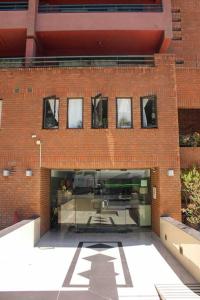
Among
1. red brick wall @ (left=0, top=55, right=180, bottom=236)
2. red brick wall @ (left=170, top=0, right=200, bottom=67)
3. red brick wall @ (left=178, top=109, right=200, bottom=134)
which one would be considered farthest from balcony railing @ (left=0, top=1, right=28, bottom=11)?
red brick wall @ (left=178, top=109, right=200, bottom=134)

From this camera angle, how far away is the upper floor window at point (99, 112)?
13102 mm

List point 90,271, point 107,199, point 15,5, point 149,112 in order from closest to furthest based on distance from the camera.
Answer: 1. point 90,271
2. point 149,112
3. point 107,199
4. point 15,5

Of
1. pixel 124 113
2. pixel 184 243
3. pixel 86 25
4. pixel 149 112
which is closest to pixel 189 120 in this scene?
pixel 149 112

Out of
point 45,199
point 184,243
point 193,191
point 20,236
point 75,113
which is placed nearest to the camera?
point 184,243

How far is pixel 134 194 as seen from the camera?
14812 millimetres

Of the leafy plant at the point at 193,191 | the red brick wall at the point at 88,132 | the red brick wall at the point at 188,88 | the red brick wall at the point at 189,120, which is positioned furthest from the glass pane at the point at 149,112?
the red brick wall at the point at 189,120

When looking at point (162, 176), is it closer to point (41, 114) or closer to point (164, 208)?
point (164, 208)

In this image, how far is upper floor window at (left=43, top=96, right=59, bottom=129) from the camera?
13.1m

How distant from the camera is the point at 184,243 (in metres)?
8.73

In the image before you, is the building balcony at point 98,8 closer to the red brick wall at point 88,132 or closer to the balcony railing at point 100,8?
the balcony railing at point 100,8

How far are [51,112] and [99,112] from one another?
6.84 feet

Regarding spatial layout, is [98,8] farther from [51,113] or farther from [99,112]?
[51,113]

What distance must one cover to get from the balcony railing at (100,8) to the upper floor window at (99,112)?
216 inches

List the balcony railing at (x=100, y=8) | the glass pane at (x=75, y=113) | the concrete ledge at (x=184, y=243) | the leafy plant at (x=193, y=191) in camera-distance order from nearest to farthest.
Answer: the concrete ledge at (x=184, y=243), the leafy plant at (x=193, y=191), the glass pane at (x=75, y=113), the balcony railing at (x=100, y=8)
